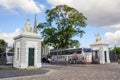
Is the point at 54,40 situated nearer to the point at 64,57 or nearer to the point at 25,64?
the point at 64,57

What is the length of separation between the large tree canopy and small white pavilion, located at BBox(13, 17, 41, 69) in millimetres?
22396

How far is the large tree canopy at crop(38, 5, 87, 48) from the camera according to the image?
153 feet

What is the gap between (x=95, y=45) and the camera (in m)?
38.9

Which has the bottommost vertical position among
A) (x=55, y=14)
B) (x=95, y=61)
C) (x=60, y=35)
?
(x=95, y=61)

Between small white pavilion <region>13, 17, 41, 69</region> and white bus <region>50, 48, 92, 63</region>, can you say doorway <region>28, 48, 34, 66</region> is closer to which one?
small white pavilion <region>13, 17, 41, 69</region>

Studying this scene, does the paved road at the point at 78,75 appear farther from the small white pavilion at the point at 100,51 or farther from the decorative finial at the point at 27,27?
the small white pavilion at the point at 100,51

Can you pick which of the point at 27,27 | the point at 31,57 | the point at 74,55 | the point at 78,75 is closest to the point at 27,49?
the point at 31,57

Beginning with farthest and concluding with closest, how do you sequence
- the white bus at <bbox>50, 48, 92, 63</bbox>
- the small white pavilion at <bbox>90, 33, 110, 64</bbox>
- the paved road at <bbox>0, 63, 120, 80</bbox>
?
1. the small white pavilion at <bbox>90, 33, 110, 64</bbox>
2. the white bus at <bbox>50, 48, 92, 63</bbox>
3. the paved road at <bbox>0, 63, 120, 80</bbox>

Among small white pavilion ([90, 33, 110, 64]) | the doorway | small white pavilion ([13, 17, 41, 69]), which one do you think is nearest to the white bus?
small white pavilion ([90, 33, 110, 64])

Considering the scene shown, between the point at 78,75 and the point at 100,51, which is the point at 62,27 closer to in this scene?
the point at 100,51

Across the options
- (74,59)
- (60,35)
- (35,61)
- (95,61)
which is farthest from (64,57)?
(35,61)

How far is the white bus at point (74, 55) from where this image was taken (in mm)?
34156

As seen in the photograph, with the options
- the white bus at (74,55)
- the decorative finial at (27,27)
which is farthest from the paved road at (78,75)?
the white bus at (74,55)

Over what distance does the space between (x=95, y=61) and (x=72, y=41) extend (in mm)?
11507
